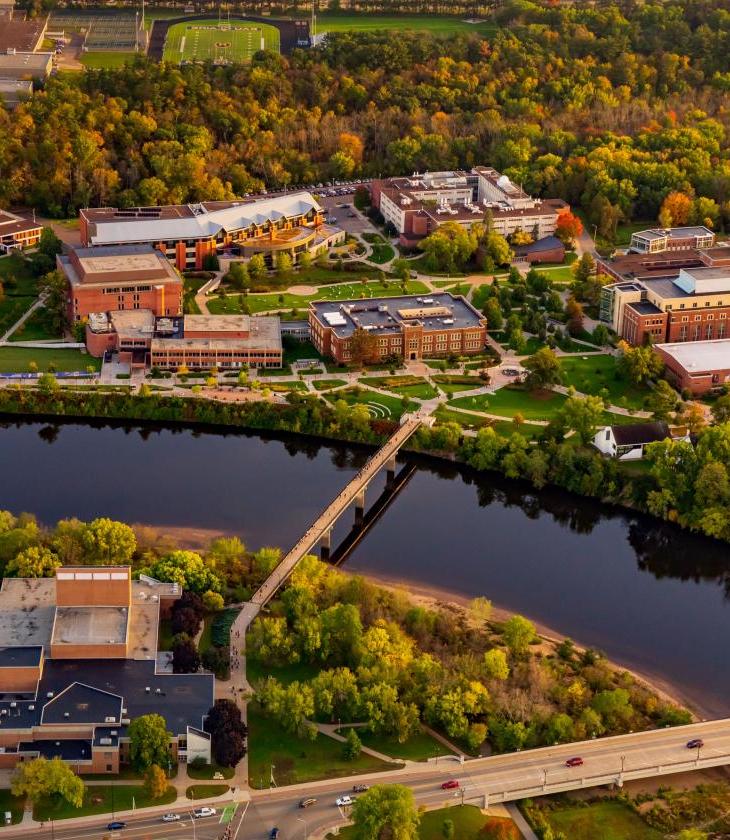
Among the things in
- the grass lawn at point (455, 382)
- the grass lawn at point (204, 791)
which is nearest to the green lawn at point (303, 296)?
the grass lawn at point (455, 382)

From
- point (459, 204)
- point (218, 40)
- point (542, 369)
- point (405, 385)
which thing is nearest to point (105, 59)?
point (218, 40)

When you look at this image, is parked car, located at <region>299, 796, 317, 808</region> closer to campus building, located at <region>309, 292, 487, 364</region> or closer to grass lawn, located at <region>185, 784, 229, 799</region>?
grass lawn, located at <region>185, 784, 229, 799</region>

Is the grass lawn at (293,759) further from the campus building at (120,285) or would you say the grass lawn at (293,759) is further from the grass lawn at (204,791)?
the campus building at (120,285)

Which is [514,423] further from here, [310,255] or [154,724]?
[154,724]

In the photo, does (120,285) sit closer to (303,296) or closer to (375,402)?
(303,296)

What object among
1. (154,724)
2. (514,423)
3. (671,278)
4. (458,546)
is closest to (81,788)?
(154,724)

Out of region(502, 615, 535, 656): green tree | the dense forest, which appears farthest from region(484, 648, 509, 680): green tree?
the dense forest
